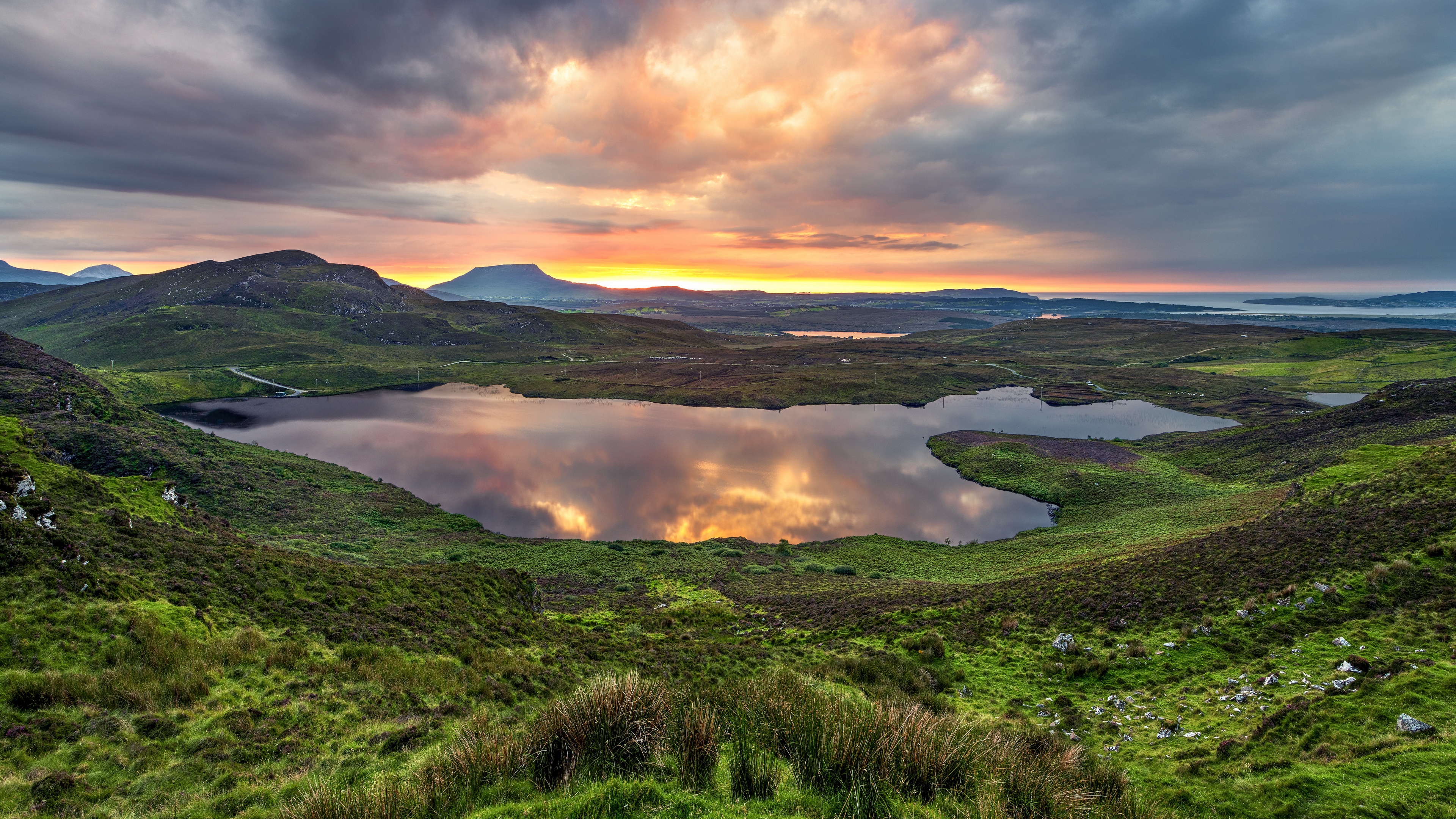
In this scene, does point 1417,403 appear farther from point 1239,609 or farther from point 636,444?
point 636,444

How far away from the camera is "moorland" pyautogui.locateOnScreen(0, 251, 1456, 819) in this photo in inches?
310

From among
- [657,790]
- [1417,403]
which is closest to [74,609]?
[657,790]

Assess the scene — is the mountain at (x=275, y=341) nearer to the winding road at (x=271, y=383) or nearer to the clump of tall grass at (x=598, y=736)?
the winding road at (x=271, y=383)

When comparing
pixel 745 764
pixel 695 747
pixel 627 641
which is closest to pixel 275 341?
pixel 627 641

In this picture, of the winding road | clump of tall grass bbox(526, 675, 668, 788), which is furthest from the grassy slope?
the winding road

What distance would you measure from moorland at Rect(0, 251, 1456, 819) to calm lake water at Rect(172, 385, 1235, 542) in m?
7.11

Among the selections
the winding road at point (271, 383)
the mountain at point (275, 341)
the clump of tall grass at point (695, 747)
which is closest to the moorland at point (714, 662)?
the clump of tall grass at point (695, 747)

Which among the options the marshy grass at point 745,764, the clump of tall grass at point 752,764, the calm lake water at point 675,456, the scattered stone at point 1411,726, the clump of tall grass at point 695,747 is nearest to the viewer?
the marshy grass at point 745,764

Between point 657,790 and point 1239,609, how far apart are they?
17676mm

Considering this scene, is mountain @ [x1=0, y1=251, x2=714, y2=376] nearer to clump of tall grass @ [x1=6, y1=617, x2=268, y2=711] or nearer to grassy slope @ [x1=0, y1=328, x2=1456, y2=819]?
grassy slope @ [x1=0, y1=328, x2=1456, y2=819]

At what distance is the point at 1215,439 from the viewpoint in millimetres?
59125

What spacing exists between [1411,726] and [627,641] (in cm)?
1785

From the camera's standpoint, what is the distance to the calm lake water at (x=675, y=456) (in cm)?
4306

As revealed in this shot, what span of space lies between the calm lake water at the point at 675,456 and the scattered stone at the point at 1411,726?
104 ft
